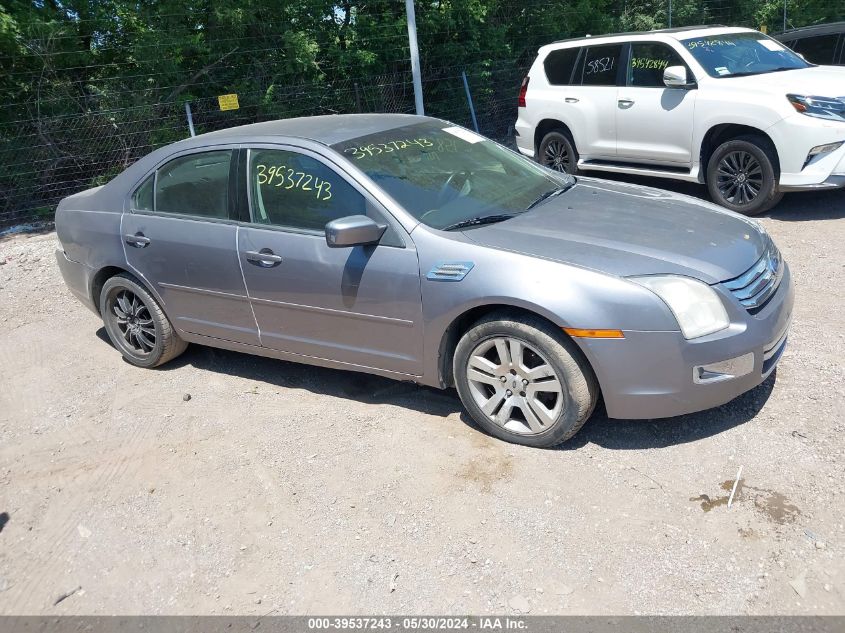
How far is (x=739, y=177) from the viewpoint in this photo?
24.8 feet

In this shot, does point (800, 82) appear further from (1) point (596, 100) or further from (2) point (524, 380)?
(2) point (524, 380)

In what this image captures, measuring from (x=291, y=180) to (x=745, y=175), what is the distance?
4.94 m

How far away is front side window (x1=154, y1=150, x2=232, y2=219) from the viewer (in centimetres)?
480

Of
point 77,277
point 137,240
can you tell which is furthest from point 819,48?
point 77,277

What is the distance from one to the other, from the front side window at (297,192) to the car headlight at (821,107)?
4913 mm

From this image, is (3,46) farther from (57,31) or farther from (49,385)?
(49,385)

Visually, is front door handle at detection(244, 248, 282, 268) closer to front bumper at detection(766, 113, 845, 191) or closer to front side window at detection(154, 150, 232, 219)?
front side window at detection(154, 150, 232, 219)

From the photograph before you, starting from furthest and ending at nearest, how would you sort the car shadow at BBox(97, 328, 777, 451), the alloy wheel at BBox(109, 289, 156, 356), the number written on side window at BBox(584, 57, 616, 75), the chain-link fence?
the chain-link fence, the number written on side window at BBox(584, 57, 616, 75), the alloy wheel at BBox(109, 289, 156, 356), the car shadow at BBox(97, 328, 777, 451)

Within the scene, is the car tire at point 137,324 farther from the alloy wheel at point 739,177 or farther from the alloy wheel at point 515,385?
the alloy wheel at point 739,177

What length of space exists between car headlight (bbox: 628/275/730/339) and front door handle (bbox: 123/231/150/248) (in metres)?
3.16

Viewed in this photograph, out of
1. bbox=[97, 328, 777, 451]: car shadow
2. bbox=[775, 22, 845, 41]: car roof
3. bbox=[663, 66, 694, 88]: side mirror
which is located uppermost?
bbox=[775, 22, 845, 41]: car roof

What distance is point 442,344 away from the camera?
13.3ft

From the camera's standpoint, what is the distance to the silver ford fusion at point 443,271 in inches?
143

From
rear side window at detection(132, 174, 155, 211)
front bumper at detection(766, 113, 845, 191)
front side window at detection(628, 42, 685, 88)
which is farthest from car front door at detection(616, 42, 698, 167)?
rear side window at detection(132, 174, 155, 211)
